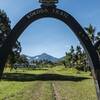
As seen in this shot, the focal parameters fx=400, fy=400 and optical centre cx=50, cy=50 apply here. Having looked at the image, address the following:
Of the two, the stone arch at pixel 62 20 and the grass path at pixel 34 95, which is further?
the grass path at pixel 34 95

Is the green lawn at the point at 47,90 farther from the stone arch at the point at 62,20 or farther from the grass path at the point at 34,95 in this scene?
the stone arch at the point at 62,20

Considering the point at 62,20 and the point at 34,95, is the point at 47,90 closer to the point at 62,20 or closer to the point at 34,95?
the point at 34,95

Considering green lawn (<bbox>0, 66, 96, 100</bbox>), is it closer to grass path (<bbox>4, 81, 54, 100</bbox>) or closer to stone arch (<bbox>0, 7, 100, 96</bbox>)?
grass path (<bbox>4, 81, 54, 100</bbox>)

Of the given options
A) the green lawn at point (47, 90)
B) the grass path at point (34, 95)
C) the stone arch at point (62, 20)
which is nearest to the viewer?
the stone arch at point (62, 20)

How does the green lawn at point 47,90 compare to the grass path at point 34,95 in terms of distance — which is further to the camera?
the green lawn at point 47,90

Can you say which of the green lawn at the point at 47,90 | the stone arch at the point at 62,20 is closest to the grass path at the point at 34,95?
the green lawn at the point at 47,90

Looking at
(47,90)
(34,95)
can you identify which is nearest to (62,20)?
(34,95)

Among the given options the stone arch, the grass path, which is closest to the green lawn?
the grass path

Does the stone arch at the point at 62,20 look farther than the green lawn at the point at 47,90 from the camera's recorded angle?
No

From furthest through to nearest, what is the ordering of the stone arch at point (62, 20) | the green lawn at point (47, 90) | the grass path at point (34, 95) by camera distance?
the green lawn at point (47, 90) → the grass path at point (34, 95) → the stone arch at point (62, 20)

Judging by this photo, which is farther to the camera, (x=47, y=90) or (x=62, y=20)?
(x=47, y=90)

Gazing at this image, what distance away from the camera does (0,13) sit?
73.1m

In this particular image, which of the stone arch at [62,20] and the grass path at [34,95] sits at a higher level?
the stone arch at [62,20]

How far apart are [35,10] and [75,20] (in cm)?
160
